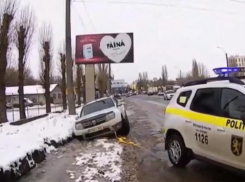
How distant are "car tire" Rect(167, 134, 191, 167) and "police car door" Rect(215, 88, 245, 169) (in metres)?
1.26

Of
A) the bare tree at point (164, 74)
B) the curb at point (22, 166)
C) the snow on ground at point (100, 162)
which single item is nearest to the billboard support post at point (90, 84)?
the snow on ground at point (100, 162)

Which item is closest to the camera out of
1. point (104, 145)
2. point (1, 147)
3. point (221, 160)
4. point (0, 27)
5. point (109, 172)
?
point (221, 160)

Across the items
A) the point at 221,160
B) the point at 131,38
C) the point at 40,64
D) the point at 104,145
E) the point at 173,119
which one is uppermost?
the point at 131,38

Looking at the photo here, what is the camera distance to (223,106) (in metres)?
5.77

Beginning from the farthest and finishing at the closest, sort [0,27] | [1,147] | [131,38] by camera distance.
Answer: [131,38] → [0,27] → [1,147]

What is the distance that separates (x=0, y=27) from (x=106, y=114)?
11.8 m

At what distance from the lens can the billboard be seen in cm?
3178

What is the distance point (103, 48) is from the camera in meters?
31.9

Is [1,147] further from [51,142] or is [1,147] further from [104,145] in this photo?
[104,145]

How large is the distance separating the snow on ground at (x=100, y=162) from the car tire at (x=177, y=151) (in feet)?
3.85

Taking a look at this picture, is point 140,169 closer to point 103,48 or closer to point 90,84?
point 90,84

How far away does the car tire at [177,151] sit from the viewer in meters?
6.94

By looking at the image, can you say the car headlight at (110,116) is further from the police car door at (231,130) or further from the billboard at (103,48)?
the billboard at (103,48)

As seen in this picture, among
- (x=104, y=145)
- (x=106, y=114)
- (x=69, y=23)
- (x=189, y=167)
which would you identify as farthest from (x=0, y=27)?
(x=189, y=167)
